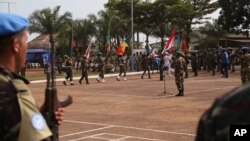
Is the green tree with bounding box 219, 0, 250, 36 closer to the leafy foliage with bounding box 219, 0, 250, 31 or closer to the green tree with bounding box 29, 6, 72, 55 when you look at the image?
the leafy foliage with bounding box 219, 0, 250, 31

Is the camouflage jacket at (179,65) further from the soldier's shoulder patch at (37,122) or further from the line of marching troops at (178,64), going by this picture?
the soldier's shoulder patch at (37,122)

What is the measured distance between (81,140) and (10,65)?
601 cm

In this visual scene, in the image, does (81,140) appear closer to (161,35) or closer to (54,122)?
(54,122)

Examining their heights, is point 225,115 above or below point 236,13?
below

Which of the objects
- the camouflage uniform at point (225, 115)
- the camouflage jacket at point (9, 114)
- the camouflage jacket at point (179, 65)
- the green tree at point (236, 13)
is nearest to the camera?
the camouflage uniform at point (225, 115)

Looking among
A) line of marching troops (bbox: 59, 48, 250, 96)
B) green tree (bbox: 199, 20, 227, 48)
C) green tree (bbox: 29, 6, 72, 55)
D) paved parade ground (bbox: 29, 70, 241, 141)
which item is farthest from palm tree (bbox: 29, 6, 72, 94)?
paved parade ground (bbox: 29, 70, 241, 141)

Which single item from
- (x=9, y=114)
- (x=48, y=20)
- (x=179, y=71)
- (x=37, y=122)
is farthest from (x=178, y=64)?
(x=48, y=20)

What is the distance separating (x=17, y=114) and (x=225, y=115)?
3.12 ft

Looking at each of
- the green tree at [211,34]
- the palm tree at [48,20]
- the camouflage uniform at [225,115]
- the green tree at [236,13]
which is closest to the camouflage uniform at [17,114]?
the camouflage uniform at [225,115]

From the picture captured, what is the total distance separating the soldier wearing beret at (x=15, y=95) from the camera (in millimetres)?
2035

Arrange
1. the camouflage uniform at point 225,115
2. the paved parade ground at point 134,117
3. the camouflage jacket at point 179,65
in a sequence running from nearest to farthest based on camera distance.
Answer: the camouflage uniform at point 225,115 → the paved parade ground at point 134,117 → the camouflage jacket at point 179,65

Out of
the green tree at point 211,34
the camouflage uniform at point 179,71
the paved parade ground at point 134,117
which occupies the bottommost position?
the paved parade ground at point 134,117

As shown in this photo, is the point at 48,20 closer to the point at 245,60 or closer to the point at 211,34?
the point at 211,34

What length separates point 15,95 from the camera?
2082 mm
